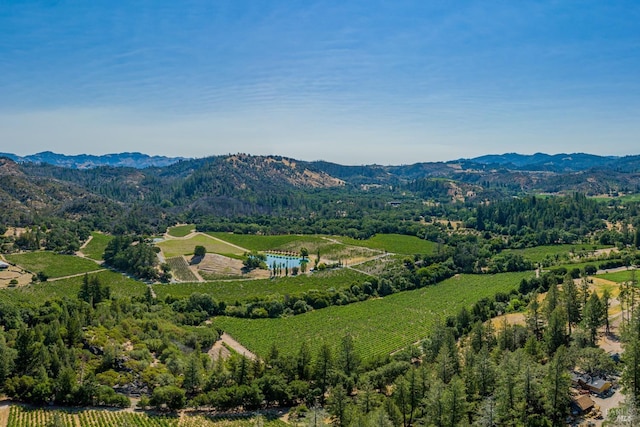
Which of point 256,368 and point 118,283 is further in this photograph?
point 118,283

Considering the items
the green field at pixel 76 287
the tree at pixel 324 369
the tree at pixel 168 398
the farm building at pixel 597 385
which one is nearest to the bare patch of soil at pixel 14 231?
the green field at pixel 76 287

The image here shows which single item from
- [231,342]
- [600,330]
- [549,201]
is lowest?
[231,342]

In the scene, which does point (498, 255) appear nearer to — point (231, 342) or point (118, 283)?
point (231, 342)

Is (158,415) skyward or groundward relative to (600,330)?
groundward

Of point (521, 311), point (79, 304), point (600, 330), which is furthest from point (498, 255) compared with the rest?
point (79, 304)

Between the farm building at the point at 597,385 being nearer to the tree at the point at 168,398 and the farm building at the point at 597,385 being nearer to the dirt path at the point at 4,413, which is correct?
the tree at the point at 168,398

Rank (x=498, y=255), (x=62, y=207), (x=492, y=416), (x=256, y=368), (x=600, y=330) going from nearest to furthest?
1. (x=492, y=416)
2. (x=256, y=368)
3. (x=600, y=330)
4. (x=498, y=255)
5. (x=62, y=207)

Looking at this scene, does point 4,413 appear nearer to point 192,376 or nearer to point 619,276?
point 192,376

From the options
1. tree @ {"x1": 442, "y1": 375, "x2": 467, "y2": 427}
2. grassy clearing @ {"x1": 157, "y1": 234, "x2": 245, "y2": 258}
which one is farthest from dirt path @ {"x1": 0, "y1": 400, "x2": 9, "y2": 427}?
grassy clearing @ {"x1": 157, "y1": 234, "x2": 245, "y2": 258}
